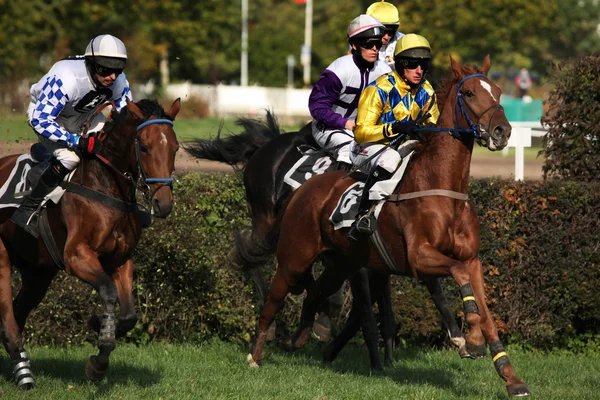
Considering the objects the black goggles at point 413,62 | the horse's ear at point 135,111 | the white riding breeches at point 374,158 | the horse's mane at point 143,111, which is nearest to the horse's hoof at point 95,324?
the horse's mane at point 143,111

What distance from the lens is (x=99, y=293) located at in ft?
19.9

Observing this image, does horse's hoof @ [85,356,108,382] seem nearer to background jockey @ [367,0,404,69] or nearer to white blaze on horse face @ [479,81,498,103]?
white blaze on horse face @ [479,81,498,103]

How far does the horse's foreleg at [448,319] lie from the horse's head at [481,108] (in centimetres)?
104

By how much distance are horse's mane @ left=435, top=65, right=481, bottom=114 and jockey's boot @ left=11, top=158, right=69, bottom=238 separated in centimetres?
260

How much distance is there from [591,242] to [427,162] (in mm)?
2443

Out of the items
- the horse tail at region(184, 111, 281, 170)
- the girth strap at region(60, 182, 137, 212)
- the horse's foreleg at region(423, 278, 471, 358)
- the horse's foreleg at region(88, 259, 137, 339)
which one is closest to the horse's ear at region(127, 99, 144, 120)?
the girth strap at region(60, 182, 137, 212)

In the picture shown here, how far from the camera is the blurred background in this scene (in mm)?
34656

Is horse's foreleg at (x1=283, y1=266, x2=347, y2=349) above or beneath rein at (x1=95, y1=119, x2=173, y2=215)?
beneath

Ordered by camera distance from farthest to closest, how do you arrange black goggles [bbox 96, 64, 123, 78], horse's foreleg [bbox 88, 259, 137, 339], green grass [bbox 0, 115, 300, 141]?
green grass [bbox 0, 115, 300, 141] < black goggles [bbox 96, 64, 123, 78] < horse's foreleg [bbox 88, 259, 137, 339]

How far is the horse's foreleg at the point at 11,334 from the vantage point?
21.4ft

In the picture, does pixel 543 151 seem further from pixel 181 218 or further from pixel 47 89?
pixel 47 89

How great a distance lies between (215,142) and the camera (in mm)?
9273

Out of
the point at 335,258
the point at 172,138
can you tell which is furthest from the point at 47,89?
the point at 335,258

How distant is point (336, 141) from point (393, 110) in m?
Result: 1.22
